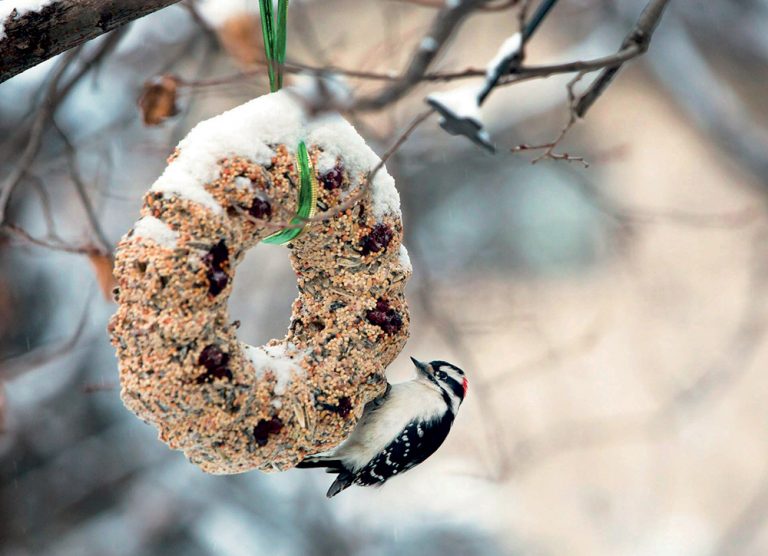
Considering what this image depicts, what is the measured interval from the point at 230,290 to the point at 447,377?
28.6 inches

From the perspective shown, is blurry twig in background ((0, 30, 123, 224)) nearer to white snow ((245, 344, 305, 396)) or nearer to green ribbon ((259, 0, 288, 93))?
white snow ((245, 344, 305, 396))

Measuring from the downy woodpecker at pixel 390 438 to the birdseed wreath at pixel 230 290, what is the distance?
19cm

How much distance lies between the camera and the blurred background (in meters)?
4.21

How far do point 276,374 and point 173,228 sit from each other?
353mm

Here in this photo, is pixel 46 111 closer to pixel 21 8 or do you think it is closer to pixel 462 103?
pixel 21 8

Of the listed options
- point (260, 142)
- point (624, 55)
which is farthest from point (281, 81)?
point (624, 55)

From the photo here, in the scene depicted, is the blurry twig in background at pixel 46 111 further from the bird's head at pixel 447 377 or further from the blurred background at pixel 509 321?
the bird's head at pixel 447 377

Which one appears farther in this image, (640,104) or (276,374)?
(640,104)

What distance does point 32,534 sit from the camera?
15.5ft

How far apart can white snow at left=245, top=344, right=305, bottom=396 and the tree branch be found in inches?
25.5

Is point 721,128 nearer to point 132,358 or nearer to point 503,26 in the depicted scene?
point 503,26

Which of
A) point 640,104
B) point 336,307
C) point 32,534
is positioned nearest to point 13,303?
point 32,534

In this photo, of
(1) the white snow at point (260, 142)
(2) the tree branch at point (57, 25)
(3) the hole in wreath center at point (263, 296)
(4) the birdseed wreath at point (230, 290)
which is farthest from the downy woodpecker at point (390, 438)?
(3) the hole in wreath center at point (263, 296)

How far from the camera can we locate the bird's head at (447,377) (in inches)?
78.7
